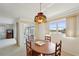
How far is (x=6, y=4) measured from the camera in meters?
1.52

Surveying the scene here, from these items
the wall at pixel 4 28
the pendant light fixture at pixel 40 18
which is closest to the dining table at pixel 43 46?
the pendant light fixture at pixel 40 18

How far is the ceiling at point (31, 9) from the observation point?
5.04ft

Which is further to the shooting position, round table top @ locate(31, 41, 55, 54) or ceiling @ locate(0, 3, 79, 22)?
round table top @ locate(31, 41, 55, 54)

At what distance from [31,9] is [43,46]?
796 millimetres

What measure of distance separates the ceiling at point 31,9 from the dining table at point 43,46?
1.53ft

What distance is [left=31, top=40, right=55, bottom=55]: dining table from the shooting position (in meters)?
1.64

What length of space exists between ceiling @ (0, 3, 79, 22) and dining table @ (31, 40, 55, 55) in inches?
18.4

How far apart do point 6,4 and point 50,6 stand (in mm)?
745

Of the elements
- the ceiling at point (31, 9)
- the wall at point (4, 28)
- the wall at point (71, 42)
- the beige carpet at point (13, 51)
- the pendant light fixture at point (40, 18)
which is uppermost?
the ceiling at point (31, 9)

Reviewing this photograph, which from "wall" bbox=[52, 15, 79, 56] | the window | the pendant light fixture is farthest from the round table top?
the pendant light fixture

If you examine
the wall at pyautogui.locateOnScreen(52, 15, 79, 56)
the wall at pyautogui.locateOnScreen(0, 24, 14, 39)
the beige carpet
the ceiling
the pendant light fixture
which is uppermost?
the ceiling

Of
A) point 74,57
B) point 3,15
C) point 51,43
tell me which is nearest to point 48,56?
point 51,43

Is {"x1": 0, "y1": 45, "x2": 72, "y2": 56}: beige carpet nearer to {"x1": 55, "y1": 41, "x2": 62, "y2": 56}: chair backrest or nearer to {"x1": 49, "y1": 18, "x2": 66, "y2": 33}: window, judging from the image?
{"x1": 55, "y1": 41, "x2": 62, "y2": 56}: chair backrest

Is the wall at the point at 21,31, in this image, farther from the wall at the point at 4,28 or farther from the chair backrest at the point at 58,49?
the chair backrest at the point at 58,49
